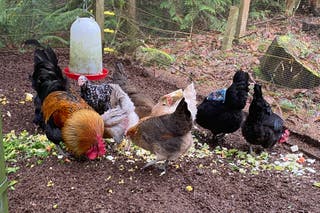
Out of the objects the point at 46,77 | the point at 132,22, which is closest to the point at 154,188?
the point at 46,77

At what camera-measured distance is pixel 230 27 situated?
7.98 meters

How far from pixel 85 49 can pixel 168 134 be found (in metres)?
1.80

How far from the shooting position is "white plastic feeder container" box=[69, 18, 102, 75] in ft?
16.0

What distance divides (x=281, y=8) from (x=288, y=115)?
589 centimetres

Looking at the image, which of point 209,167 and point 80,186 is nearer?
point 80,186

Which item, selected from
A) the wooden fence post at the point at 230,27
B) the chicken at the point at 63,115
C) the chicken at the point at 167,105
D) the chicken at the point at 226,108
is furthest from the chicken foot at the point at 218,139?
the wooden fence post at the point at 230,27

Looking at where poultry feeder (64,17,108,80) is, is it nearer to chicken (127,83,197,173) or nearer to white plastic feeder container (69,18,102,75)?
white plastic feeder container (69,18,102,75)

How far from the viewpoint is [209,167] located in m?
4.34

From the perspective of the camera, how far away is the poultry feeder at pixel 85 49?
16.0 ft

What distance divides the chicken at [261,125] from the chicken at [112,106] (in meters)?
1.45

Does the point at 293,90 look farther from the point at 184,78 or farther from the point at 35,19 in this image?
the point at 35,19

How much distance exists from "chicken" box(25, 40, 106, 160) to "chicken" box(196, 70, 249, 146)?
1541 mm

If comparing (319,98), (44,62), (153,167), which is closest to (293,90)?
(319,98)

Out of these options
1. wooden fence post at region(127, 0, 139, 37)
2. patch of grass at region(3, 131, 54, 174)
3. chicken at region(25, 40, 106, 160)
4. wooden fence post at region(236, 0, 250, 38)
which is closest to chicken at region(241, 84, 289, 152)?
chicken at region(25, 40, 106, 160)
